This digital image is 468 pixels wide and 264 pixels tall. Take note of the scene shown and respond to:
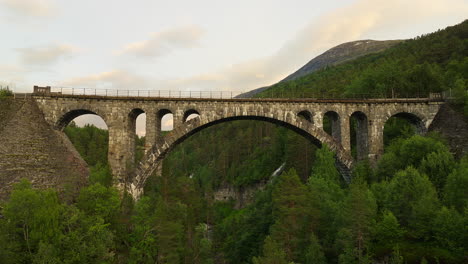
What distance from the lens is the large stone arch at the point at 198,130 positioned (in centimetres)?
A: 3797

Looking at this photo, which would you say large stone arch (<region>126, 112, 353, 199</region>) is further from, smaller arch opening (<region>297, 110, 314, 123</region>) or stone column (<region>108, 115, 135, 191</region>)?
smaller arch opening (<region>297, 110, 314, 123</region>)

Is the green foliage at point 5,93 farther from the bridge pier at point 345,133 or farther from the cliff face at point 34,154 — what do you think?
the bridge pier at point 345,133

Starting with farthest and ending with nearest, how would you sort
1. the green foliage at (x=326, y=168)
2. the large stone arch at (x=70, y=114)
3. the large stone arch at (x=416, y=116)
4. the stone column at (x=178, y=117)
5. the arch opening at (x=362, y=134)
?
the large stone arch at (x=416, y=116), the arch opening at (x=362, y=134), the stone column at (x=178, y=117), the large stone arch at (x=70, y=114), the green foliage at (x=326, y=168)

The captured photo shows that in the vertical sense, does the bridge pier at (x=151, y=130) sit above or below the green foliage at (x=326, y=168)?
above

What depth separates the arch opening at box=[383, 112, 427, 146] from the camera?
41.8 m

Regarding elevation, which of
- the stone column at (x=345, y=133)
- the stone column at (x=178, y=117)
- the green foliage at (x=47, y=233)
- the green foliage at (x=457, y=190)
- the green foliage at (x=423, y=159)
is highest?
the stone column at (x=178, y=117)

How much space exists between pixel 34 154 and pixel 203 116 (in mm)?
16883

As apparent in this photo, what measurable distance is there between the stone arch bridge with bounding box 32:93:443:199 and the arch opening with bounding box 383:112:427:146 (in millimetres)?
230

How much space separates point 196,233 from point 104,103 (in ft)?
64.4

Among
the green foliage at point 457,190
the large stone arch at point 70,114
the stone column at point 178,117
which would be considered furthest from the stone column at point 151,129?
the green foliage at point 457,190

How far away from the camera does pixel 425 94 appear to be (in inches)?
1908

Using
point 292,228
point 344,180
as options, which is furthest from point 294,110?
point 292,228

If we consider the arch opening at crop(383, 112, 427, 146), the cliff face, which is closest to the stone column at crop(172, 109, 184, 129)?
the cliff face

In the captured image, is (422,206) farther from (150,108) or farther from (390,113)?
(150,108)
